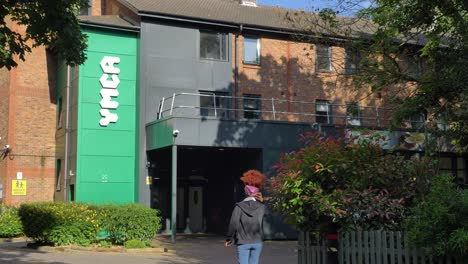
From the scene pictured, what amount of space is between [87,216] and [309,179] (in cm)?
992

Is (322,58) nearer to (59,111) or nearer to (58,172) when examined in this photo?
(59,111)

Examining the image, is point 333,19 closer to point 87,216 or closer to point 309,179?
point 309,179

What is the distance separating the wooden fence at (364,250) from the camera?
827 cm

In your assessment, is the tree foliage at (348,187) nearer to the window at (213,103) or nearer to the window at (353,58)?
the window at (353,58)

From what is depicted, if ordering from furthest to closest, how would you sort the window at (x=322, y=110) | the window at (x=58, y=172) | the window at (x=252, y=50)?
the window at (x=58, y=172)
the window at (x=322, y=110)
the window at (x=252, y=50)

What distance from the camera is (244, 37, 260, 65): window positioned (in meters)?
26.5

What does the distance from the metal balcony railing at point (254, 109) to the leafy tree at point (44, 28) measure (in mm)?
12971

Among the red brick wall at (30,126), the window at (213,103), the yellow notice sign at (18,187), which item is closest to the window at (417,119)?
the window at (213,103)

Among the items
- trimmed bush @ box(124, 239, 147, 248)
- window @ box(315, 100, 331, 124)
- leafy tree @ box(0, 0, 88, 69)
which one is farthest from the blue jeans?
window @ box(315, 100, 331, 124)

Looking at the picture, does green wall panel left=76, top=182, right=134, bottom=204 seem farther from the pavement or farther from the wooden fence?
the wooden fence

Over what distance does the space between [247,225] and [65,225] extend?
10.3m

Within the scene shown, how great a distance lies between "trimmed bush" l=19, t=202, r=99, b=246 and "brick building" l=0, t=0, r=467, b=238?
16.5ft

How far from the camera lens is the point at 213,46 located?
26016 mm

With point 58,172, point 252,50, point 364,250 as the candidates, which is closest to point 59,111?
point 58,172
